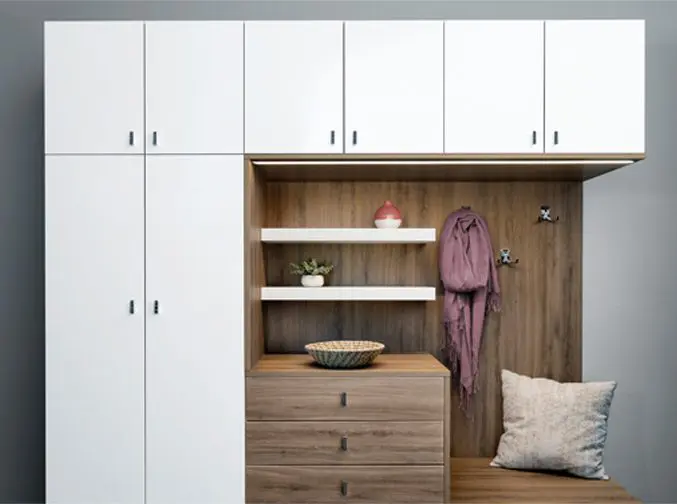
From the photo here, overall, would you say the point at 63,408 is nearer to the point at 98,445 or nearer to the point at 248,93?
the point at 98,445

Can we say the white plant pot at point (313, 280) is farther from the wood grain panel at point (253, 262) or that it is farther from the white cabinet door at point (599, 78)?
the white cabinet door at point (599, 78)

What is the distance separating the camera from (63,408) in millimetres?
2775

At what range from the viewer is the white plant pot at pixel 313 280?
316 centimetres

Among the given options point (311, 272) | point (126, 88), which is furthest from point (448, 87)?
point (126, 88)

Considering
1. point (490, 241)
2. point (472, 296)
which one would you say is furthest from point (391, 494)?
point (490, 241)

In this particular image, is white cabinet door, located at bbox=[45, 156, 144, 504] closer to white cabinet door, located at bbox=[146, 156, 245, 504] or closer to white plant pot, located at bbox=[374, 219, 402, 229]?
white cabinet door, located at bbox=[146, 156, 245, 504]

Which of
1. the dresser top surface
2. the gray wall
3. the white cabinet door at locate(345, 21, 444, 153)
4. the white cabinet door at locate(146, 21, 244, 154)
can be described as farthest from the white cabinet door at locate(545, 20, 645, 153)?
the white cabinet door at locate(146, 21, 244, 154)

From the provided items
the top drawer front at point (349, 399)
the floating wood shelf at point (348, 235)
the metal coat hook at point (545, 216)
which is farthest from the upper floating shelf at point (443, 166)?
the top drawer front at point (349, 399)

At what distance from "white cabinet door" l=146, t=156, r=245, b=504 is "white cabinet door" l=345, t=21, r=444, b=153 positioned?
24.3 inches

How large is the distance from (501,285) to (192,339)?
4.96ft

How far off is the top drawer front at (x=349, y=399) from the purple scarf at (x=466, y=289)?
494mm

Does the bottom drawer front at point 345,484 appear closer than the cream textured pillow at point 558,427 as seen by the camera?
Yes

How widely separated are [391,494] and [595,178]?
1798 mm

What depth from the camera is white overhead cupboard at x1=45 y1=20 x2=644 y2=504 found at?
277cm
